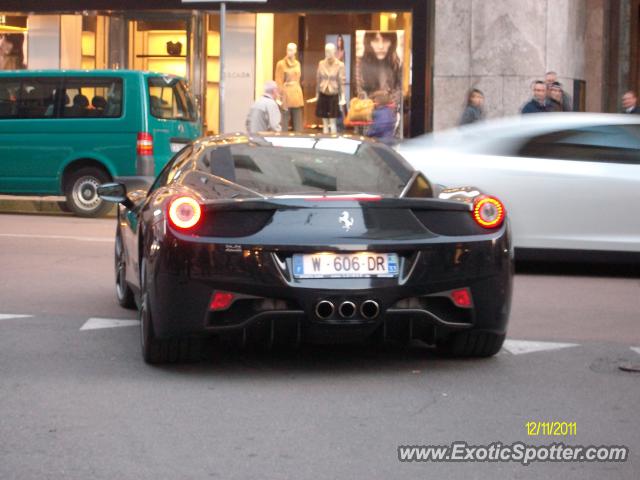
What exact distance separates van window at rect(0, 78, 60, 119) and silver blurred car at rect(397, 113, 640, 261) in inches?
316

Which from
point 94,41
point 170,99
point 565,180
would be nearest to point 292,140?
point 565,180

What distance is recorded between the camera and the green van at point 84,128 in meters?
18.1

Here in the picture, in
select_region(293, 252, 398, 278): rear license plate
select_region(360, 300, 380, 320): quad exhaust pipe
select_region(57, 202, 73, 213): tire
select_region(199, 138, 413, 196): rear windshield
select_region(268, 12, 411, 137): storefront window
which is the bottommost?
select_region(57, 202, 73, 213): tire

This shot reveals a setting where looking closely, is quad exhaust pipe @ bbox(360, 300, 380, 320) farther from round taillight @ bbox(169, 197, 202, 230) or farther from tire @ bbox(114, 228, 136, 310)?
tire @ bbox(114, 228, 136, 310)

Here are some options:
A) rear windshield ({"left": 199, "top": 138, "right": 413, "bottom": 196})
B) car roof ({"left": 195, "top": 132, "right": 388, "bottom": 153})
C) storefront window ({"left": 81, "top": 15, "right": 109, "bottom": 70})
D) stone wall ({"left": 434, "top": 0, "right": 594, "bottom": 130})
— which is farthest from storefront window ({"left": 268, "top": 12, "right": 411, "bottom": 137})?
rear windshield ({"left": 199, "top": 138, "right": 413, "bottom": 196})

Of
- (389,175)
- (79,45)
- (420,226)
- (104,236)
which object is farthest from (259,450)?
(79,45)

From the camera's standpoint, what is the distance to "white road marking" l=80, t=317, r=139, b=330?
28.7 ft

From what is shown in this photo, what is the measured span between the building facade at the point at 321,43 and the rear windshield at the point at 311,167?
51.4 ft

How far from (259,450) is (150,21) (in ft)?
67.8

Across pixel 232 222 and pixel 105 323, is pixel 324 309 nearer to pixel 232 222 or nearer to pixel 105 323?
pixel 232 222

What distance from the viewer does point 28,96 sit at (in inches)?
738

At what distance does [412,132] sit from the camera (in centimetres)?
2442
